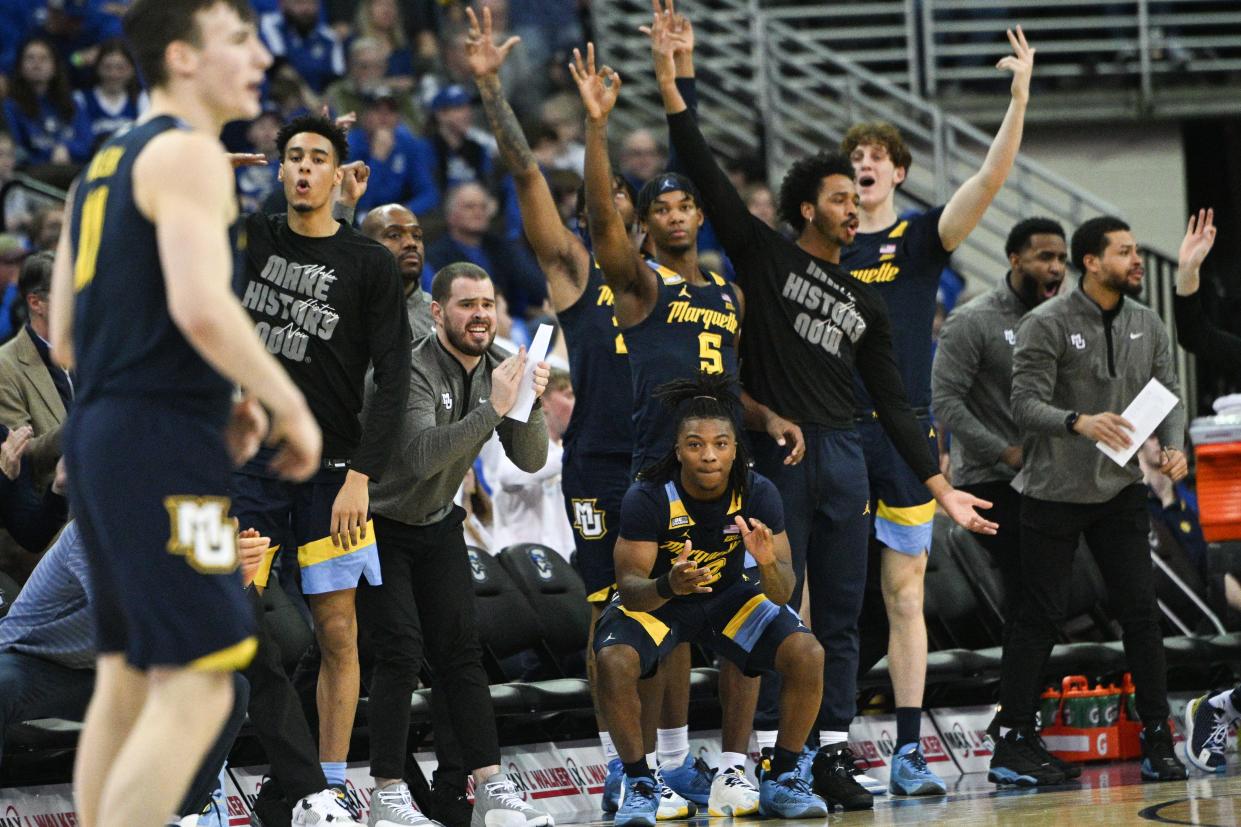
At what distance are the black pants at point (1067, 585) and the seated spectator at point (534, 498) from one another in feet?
7.37

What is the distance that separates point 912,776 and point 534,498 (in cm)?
252

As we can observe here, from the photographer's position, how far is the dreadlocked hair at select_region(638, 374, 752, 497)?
6480 millimetres

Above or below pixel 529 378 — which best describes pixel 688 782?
below

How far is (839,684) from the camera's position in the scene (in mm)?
6926

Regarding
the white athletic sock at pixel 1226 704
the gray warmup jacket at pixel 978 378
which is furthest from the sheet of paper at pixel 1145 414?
the white athletic sock at pixel 1226 704

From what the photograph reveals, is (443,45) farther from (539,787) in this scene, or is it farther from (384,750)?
(384,750)

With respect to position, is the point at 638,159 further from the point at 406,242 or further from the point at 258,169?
the point at 406,242

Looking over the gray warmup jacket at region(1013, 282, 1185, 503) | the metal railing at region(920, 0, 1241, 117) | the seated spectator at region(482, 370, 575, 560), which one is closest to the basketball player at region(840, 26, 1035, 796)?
the gray warmup jacket at region(1013, 282, 1185, 503)

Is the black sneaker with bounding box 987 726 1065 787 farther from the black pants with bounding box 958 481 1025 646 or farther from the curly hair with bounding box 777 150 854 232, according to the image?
the curly hair with bounding box 777 150 854 232

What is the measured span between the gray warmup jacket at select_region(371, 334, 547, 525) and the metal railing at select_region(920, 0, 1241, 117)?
29.4 feet

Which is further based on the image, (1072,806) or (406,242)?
(406,242)

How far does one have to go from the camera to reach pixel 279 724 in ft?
19.0

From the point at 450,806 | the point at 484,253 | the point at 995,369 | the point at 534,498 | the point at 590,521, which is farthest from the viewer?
the point at 484,253

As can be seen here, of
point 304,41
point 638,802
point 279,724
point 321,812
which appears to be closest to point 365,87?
point 304,41
